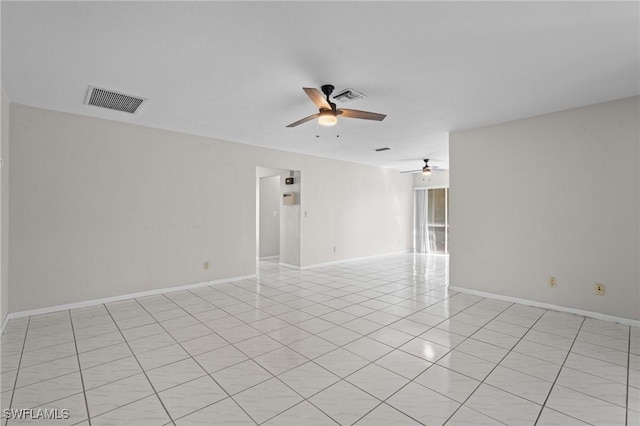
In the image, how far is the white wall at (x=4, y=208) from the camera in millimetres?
3287

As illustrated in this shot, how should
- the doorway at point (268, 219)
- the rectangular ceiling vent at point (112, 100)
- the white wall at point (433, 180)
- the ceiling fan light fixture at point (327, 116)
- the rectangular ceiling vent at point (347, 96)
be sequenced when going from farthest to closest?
1. the white wall at point (433, 180)
2. the doorway at point (268, 219)
3. the rectangular ceiling vent at point (112, 100)
4. the rectangular ceiling vent at point (347, 96)
5. the ceiling fan light fixture at point (327, 116)

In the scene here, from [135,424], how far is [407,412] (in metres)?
1.71

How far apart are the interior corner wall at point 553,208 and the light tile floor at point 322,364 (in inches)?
18.9

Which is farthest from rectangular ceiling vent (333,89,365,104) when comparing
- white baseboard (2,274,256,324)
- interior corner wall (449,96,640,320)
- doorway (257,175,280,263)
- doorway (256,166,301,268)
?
doorway (257,175,280,263)

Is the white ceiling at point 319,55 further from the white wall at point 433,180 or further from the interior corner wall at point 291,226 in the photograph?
the white wall at point 433,180

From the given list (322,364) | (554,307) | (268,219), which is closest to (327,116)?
(322,364)

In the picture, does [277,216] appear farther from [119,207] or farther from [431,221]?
[431,221]

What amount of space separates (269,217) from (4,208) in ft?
18.3

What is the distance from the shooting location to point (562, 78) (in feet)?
9.99

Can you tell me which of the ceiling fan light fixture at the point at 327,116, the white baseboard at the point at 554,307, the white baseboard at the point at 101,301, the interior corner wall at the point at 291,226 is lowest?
the white baseboard at the point at 554,307

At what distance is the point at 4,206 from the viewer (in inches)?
134

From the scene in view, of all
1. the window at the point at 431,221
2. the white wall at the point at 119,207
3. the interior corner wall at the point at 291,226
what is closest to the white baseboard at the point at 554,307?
the interior corner wall at the point at 291,226

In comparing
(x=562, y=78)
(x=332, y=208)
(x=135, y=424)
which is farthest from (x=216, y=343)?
(x=332, y=208)

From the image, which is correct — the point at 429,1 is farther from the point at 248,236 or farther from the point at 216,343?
the point at 248,236
